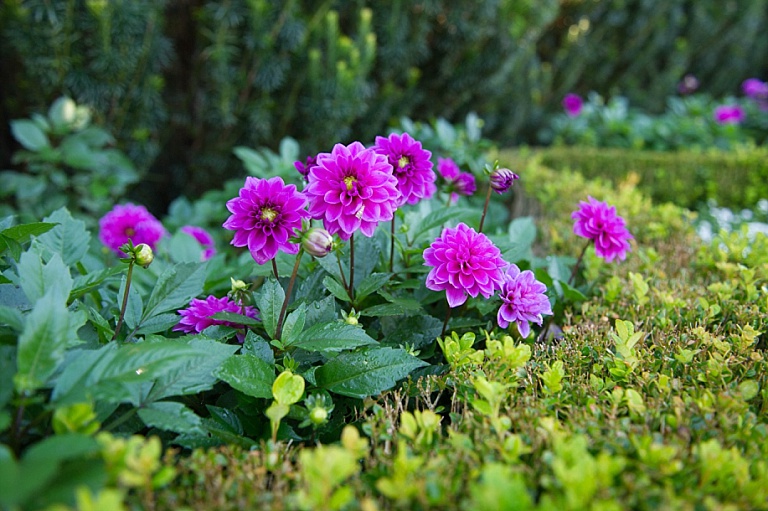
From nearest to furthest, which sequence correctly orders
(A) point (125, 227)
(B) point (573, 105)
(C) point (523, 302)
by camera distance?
(C) point (523, 302) → (A) point (125, 227) → (B) point (573, 105)

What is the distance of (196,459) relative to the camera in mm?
844

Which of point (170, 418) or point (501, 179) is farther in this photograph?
point (501, 179)

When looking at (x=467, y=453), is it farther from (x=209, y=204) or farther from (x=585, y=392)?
(x=209, y=204)

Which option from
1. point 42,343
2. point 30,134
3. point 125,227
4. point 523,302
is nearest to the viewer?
point 42,343

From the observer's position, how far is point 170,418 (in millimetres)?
870

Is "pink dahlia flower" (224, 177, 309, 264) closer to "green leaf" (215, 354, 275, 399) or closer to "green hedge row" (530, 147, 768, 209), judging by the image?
"green leaf" (215, 354, 275, 399)

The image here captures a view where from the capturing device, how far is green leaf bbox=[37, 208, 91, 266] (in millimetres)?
1343

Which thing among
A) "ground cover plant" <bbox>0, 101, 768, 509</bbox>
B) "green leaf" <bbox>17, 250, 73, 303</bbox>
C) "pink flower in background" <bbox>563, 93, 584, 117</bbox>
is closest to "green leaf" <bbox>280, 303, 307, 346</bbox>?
"ground cover plant" <bbox>0, 101, 768, 509</bbox>

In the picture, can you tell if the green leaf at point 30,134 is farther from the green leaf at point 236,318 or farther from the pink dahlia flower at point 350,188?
the pink dahlia flower at point 350,188

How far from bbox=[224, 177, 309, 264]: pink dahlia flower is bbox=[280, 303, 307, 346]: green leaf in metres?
0.12

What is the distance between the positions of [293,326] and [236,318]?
0.12 m

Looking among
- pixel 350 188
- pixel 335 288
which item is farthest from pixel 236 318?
pixel 350 188

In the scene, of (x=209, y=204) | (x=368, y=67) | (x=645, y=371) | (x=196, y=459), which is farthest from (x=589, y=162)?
(x=196, y=459)

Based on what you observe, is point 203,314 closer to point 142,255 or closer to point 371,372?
point 142,255
